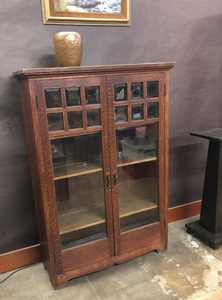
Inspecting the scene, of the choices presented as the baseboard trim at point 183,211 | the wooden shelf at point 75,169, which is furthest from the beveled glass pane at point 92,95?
the baseboard trim at point 183,211

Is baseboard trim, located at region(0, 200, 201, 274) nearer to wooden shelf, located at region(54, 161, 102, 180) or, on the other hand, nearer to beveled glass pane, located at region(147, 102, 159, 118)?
wooden shelf, located at region(54, 161, 102, 180)

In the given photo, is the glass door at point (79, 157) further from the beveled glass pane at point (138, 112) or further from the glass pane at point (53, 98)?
the beveled glass pane at point (138, 112)

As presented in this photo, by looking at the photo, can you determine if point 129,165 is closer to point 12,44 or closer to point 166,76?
point 166,76

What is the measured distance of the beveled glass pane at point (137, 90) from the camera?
1.90m

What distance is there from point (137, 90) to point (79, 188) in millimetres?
803

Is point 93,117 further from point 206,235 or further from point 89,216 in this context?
Answer: point 206,235

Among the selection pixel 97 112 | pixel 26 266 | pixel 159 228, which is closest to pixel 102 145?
pixel 97 112

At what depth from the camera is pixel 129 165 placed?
2.12 m

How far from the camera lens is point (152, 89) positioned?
6.44 ft

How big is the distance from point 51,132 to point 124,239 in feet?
3.24

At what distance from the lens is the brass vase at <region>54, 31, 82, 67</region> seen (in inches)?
68.7

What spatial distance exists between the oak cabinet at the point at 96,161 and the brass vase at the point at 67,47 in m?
0.14

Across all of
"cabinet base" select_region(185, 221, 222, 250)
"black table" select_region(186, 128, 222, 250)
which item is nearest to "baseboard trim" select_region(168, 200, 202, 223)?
"cabinet base" select_region(185, 221, 222, 250)

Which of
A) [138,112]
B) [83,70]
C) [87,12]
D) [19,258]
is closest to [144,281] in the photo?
[19,258]
